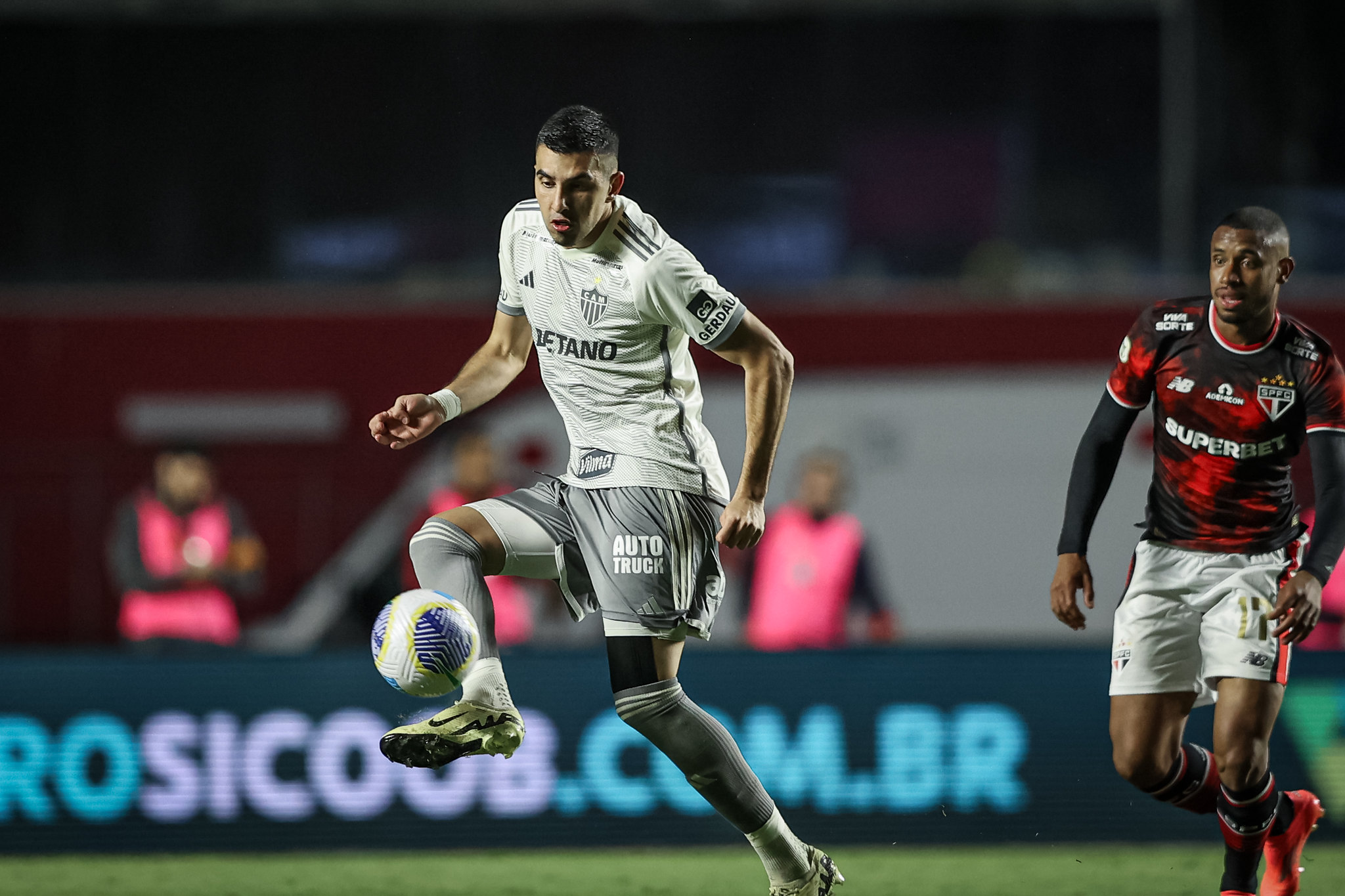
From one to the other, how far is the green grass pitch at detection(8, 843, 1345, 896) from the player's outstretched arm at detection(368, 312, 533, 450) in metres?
2.08

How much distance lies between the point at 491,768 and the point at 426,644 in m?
2.76

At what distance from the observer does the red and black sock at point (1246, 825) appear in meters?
5.23

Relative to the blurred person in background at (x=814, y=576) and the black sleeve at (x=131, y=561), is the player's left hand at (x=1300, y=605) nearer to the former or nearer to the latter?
the blurred person in background at (x=814, y=576)

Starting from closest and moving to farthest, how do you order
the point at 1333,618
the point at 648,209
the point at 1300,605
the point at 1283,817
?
1. the point at 1300,605
2. the point at 1283,817
3. the point at 1333,618
4. the point at 648,209

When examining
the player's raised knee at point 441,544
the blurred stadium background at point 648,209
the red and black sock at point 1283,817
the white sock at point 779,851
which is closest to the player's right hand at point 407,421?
the player's raised knee at point 441,544

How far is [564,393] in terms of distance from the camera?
4969mm

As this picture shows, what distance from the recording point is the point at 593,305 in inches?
190

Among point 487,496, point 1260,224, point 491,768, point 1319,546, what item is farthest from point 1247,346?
point 487,496

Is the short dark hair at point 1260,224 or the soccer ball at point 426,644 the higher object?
the short dark hair at point 1260,224

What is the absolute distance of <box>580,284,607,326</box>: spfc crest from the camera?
15.8 ft

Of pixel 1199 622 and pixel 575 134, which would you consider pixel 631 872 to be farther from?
pixel 575 134

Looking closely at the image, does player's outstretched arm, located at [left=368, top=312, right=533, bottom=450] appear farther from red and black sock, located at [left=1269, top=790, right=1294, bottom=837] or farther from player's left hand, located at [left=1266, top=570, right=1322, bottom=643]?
red and black sock, located at [left=1269, top=790, right=1294, bottom=837]

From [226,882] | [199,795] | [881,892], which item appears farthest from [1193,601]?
[199,795]

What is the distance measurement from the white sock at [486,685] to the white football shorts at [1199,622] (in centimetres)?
195
